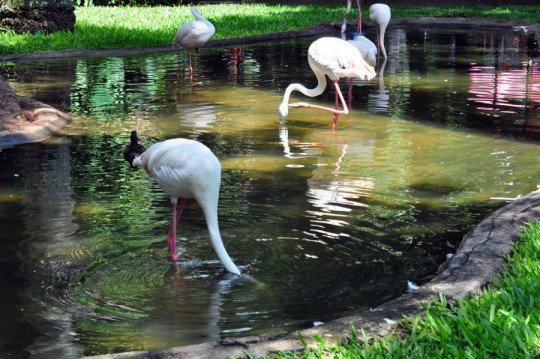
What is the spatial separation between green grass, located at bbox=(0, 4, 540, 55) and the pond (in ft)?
15.9

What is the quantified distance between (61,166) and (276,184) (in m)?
2.08

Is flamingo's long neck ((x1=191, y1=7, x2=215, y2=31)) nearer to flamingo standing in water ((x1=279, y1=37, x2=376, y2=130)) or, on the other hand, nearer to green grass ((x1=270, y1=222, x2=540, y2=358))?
flamingo standing in water ((x1=279, y1=37, x2=376, y2=130))

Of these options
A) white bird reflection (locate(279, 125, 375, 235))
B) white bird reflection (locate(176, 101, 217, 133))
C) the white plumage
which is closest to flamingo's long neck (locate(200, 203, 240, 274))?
white bird reflection (locate(279, 125, 375, 235))

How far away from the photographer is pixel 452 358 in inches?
155

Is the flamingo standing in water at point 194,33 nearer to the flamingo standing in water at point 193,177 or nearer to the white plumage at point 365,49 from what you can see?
the white plumage at point 365,49

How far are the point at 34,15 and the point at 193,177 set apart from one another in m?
15.3

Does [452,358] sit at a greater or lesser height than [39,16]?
lesser

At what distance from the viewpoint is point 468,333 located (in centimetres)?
410

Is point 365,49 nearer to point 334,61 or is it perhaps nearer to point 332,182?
point 334,61

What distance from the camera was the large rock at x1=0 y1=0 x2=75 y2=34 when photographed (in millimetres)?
19297

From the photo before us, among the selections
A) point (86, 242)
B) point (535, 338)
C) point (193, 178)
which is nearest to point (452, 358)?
point (535, 338)

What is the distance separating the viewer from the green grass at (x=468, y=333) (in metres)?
3.96

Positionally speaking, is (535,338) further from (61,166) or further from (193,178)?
(61,166)

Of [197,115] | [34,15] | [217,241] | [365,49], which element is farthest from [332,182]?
[34,15]
